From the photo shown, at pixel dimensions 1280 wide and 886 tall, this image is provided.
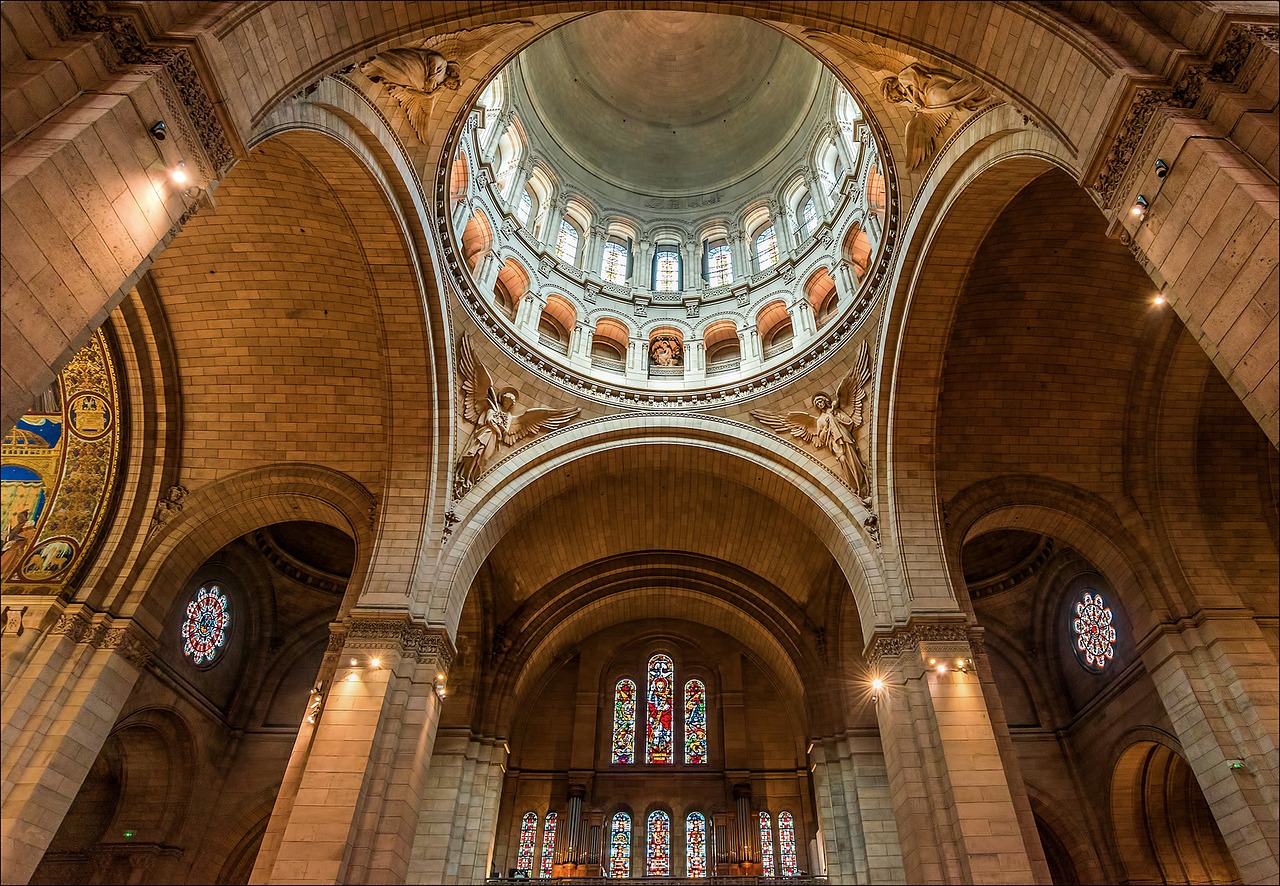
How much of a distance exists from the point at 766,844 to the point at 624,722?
4.75 m

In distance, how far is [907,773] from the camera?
10773 millimetres

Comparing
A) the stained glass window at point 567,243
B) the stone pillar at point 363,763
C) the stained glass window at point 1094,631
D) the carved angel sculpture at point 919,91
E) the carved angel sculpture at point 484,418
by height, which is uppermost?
the stained glass window at point 567,243

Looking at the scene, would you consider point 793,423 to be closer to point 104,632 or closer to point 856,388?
point 856,388

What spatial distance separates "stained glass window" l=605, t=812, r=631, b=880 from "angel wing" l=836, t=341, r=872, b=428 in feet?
38.7

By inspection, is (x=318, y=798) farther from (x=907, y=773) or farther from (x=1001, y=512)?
(x=1001, y=512)

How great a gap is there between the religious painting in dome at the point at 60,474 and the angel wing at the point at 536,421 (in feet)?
23.3

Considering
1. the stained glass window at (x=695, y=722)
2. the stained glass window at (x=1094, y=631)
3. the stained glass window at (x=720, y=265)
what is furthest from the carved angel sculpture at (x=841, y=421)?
the stained glass window at (x=695, y=722)

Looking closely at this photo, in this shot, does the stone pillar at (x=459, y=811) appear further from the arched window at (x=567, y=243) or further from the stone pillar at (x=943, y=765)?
the arched window at (x=567, y=243)

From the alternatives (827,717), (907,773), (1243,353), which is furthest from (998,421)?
(1243,353)

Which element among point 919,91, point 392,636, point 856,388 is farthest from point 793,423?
point 392,636

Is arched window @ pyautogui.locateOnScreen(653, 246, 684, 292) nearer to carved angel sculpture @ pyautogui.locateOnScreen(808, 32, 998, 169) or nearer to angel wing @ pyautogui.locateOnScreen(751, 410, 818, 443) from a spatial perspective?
angel wing @ pyautogui.locateOnScreen(751, 410, 818, 443)

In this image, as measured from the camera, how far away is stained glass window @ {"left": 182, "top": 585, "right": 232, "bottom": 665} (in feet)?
56.8

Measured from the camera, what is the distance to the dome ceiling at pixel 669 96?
816 inches

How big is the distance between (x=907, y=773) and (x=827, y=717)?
22.4 feet
